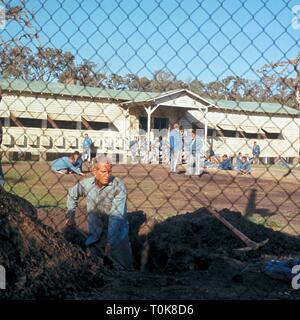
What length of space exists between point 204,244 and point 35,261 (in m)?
3.70

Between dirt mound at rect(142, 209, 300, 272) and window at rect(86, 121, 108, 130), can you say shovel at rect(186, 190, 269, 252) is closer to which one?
dirt mound at rect(142, 209, 300, 272)

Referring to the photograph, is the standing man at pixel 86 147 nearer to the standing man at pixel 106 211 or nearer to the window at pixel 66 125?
the window at pixel 66 125

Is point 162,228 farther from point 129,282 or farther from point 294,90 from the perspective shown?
point 294,90

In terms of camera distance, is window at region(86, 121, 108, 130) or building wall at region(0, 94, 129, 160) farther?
window at region(86, 121, 108, 130)

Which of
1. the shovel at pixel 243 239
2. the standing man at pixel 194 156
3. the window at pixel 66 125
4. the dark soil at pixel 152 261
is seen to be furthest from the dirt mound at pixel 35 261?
the window at pixel 66 125

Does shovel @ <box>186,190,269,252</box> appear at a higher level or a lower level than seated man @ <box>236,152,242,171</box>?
lower

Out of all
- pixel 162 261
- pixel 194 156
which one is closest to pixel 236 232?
pixel 162 261

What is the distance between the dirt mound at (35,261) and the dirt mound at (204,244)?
2046mm

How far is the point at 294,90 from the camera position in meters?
4.09

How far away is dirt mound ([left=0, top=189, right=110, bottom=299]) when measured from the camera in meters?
4.06

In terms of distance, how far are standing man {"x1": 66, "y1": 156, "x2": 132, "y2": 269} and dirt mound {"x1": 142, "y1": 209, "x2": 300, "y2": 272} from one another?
54 cm

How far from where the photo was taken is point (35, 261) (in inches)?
168

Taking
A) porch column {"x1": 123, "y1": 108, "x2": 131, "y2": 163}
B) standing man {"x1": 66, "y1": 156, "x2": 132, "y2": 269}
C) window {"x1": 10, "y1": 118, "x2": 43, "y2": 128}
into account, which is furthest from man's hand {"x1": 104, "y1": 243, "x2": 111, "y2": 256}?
window {"x1": 10, "y1": 118, "x2": 43, "y2": 128}

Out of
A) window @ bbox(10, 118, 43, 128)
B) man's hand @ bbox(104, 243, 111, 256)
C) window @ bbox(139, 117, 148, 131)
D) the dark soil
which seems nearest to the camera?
the dark soil
